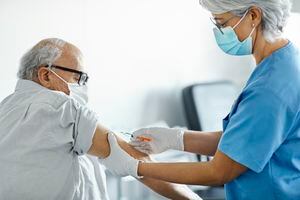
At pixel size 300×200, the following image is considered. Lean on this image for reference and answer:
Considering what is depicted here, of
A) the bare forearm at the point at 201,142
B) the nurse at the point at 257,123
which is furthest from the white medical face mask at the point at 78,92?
the bare forearm at the point at 201,142

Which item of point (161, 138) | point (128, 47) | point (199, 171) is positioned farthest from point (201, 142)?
point (128, 47)

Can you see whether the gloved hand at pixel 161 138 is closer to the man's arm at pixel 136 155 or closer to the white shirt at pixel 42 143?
the man's arm at pixel 136 155

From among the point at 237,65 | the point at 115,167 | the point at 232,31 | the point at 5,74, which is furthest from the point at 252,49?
the point at 237,65

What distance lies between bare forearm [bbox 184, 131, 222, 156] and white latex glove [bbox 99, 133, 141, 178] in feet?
A: 1.12

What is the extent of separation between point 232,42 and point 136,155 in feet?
1.81

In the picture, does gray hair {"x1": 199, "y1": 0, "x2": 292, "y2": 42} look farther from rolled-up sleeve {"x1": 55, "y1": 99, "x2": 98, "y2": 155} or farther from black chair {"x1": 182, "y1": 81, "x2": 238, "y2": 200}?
black chair {"x1": 182, "y1": 81, "x2": 238, "y2": 200}

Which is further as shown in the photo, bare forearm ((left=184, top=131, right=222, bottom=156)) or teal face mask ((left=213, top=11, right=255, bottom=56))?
bare forearm ((left=184, top=131, right=222, bottom=156))

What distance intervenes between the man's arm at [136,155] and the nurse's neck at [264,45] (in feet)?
1.86

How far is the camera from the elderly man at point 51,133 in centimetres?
155

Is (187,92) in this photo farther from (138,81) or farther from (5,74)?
(5,74)

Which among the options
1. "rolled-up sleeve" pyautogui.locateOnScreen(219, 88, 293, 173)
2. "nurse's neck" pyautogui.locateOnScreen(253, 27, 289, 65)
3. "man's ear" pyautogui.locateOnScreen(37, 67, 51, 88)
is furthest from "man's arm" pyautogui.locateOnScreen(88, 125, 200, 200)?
"nurse's neck" pyautogui.locateOnScreen(253, 27, 289, 65)

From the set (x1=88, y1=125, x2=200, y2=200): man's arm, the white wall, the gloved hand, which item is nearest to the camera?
(x1=88, y1=125, x2=200, y2=200): man's arm

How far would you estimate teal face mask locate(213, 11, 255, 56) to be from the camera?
5.28 feet

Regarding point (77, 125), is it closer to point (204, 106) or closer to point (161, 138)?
point (161, 138)
